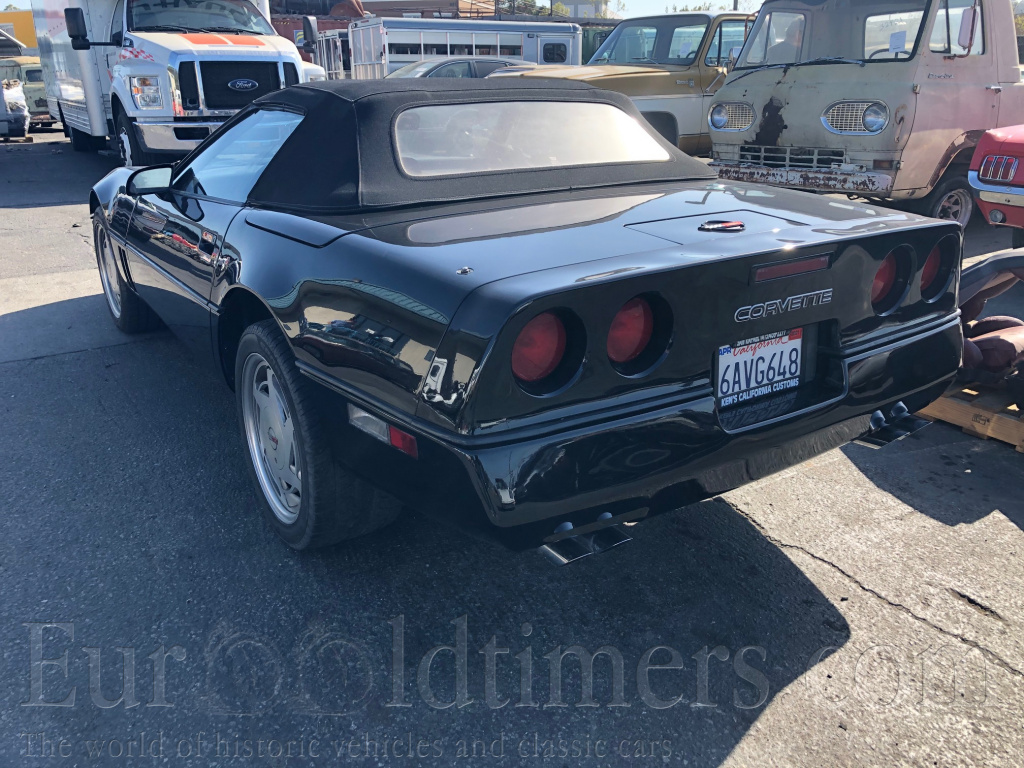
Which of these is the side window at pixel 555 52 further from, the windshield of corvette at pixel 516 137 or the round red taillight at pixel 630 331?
the round red taillight at pixel 630 331

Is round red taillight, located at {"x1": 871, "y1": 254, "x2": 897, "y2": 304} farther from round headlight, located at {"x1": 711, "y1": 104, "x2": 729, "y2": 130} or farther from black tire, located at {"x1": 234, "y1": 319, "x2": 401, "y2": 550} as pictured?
round headlight, located at {"x1": 711, "y1": 104, "x2": 729, "y2": 130}

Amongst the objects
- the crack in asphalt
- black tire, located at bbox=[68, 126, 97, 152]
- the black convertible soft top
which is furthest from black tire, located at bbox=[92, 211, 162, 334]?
black tire, located at bbox=[68, 126, 97, 152]

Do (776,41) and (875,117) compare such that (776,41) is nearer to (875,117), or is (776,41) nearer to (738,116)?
(738,116)

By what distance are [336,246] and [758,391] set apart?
1286mm

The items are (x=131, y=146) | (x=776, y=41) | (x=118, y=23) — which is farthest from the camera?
(x=118, y=23)

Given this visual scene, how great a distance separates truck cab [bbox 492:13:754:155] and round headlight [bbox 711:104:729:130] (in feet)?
4.85

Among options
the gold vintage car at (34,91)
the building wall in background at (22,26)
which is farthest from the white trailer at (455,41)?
the building wall in background at (22,26)

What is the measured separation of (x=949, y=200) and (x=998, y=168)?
2.07 m

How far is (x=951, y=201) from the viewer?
300 inches

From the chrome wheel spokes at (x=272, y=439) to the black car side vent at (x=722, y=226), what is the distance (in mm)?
1408

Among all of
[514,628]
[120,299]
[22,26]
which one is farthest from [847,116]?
[22,26]

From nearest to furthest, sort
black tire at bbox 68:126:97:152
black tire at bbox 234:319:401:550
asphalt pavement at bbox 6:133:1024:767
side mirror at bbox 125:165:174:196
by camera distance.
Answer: asphalt pavement at bbox 6:133:1024:767
black tire at bbox 234:319:401:550
side mirror at bbox 125:165:174:196
black tire at bbox 68:126:97:152

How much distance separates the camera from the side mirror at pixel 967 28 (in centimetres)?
703

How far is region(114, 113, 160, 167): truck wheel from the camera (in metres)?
10.3
